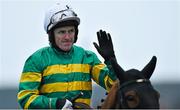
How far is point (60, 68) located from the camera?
980 centimetres

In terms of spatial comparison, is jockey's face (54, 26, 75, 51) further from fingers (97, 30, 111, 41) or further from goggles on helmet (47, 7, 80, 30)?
fingers (97, 30, 111, 41)

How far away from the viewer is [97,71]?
998 centimetres

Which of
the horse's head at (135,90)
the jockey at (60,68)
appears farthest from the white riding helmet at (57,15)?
the horse's head at (135,90)

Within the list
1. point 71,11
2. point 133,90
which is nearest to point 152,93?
point 133,90

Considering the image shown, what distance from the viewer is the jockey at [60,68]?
31.7ft

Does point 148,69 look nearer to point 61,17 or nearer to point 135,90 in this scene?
point 135,90

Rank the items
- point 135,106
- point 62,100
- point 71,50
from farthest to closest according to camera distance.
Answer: point 71,50 → point 62,100 → point 135,106

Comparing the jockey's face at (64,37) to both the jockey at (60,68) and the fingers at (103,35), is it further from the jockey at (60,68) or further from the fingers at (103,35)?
the fingers at (103,35)

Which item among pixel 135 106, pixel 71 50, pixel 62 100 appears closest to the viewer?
pixel 135 106

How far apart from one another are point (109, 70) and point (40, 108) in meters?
0.89

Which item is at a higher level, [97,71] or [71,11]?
[71,11]

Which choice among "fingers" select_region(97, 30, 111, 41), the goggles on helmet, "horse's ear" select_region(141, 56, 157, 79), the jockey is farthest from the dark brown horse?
the goggles on helmet

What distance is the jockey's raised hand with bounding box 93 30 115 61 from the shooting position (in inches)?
384

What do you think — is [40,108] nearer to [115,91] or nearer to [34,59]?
[34,59]
